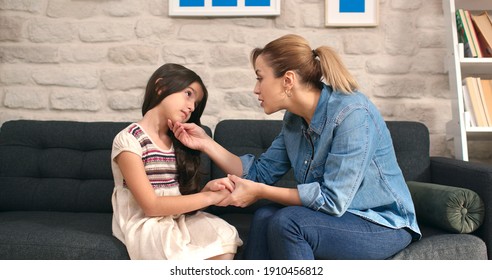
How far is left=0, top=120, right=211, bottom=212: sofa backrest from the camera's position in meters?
2.28

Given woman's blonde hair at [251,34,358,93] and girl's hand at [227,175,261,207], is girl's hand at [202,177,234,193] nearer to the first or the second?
girl's hand at [227,175,261,207]

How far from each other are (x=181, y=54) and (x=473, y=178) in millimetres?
1580

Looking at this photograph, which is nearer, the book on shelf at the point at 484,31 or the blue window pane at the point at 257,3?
the book on shelf at the point at 484,31

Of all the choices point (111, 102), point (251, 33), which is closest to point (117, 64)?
point (111, 102)

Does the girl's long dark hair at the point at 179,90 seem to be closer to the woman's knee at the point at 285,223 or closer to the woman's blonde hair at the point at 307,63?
the woman's blonde hair at the point at 307,63

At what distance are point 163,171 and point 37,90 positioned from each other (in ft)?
4.17

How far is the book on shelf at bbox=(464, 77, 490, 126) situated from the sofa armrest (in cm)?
34

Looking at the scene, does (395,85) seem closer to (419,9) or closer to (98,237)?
(419,9)

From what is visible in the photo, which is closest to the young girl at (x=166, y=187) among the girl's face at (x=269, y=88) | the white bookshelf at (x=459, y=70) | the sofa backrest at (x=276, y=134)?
the girl's face at (x=269, y=88)

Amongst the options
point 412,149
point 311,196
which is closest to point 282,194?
point 311,196

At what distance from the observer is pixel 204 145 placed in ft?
6.52

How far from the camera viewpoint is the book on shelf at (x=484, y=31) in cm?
244

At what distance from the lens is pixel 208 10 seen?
2688 mm
